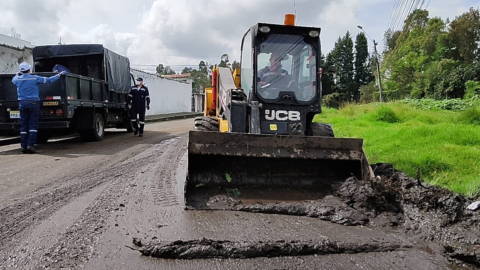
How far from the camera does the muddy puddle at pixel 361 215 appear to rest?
9.86 feet

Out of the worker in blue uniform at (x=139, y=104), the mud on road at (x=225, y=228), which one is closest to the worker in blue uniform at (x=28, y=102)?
the mud on road at (x=225, y=228)

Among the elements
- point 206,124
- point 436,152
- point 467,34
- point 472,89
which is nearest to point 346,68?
point 467,34

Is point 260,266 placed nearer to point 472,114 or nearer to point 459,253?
point 459,253

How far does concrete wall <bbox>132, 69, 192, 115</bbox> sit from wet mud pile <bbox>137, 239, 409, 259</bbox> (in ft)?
75.9

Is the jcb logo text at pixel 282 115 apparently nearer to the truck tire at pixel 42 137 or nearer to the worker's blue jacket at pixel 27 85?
the worker's blue jacket at pixel 27 85

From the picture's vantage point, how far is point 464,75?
27953 mm

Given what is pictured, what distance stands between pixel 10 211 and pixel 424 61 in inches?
1758

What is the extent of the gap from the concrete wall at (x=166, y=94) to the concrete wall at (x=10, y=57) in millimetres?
9761

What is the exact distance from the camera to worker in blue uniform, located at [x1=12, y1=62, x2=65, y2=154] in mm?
8188

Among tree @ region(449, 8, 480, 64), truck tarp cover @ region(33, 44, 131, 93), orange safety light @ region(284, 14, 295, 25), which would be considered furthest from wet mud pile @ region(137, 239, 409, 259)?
tree @ region(449, 8, 480, 64)

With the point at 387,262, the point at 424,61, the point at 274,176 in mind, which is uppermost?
the point at 424,61

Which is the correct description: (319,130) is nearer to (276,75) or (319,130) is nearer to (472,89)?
(276,75)

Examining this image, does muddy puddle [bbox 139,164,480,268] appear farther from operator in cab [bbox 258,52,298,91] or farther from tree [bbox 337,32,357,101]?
tree [bbox 337,32,357,101]

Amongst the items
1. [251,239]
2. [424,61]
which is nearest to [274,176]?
[251,239]
